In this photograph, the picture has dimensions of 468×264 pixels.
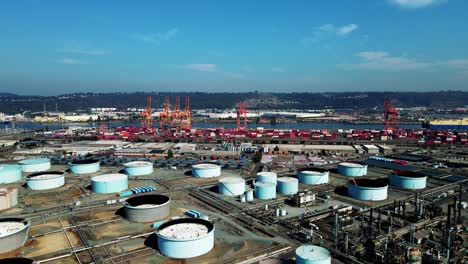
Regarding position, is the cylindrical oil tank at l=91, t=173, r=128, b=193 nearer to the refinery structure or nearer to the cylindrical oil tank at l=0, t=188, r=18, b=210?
the refinery structure

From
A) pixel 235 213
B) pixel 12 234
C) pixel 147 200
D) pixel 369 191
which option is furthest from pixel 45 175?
pixel 369 191

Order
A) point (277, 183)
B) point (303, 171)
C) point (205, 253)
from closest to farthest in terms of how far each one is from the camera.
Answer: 1. point (205, 253)
2. point (277, 183)
3. point (303, 171)

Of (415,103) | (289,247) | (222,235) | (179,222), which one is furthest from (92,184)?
(415,103)

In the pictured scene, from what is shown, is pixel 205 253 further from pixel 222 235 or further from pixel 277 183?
pixel 277 183

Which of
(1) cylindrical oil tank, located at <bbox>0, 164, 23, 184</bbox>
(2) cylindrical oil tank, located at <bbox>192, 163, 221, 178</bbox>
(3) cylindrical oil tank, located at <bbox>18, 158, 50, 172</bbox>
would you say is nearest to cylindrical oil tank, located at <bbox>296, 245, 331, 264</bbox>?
(2) cylindrical oil tank, located at <bbox>192, 163, 221, 178</bbox>

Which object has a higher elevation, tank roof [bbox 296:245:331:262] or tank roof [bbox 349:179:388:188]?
tank roof [bbox 349:179:388:188]

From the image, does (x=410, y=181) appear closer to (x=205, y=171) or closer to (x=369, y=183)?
(x=369, y=183)
